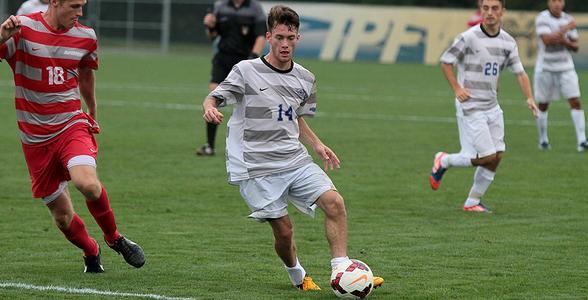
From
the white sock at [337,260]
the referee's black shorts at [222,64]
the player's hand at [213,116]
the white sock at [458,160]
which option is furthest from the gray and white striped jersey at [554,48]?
the player's hand at [213,116]

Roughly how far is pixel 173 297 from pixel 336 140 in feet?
37.6

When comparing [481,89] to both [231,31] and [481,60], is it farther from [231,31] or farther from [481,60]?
[231,31]

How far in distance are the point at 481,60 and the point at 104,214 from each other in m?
5.12

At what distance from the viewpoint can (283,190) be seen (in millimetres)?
7719

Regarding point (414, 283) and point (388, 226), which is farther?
point (388, 226)

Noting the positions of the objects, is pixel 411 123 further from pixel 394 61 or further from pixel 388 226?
pixel 394 61

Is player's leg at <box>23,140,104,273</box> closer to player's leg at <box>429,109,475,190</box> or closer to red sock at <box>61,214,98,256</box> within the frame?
red sock at <box>61,214,98,256</box>

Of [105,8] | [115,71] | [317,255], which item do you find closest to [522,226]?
[317,255]

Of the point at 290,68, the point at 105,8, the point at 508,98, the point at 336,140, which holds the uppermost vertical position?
the point at 290,68

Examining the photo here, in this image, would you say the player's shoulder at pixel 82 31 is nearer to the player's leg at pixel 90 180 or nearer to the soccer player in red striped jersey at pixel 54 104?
the soccer player in red striped jersey at pixel 54 104

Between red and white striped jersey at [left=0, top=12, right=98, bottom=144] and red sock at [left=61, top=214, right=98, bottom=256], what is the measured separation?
63cm

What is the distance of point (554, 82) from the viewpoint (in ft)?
61.0

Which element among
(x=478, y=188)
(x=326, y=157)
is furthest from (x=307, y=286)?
(x=478, y=188)

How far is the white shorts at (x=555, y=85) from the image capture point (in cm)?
1827
